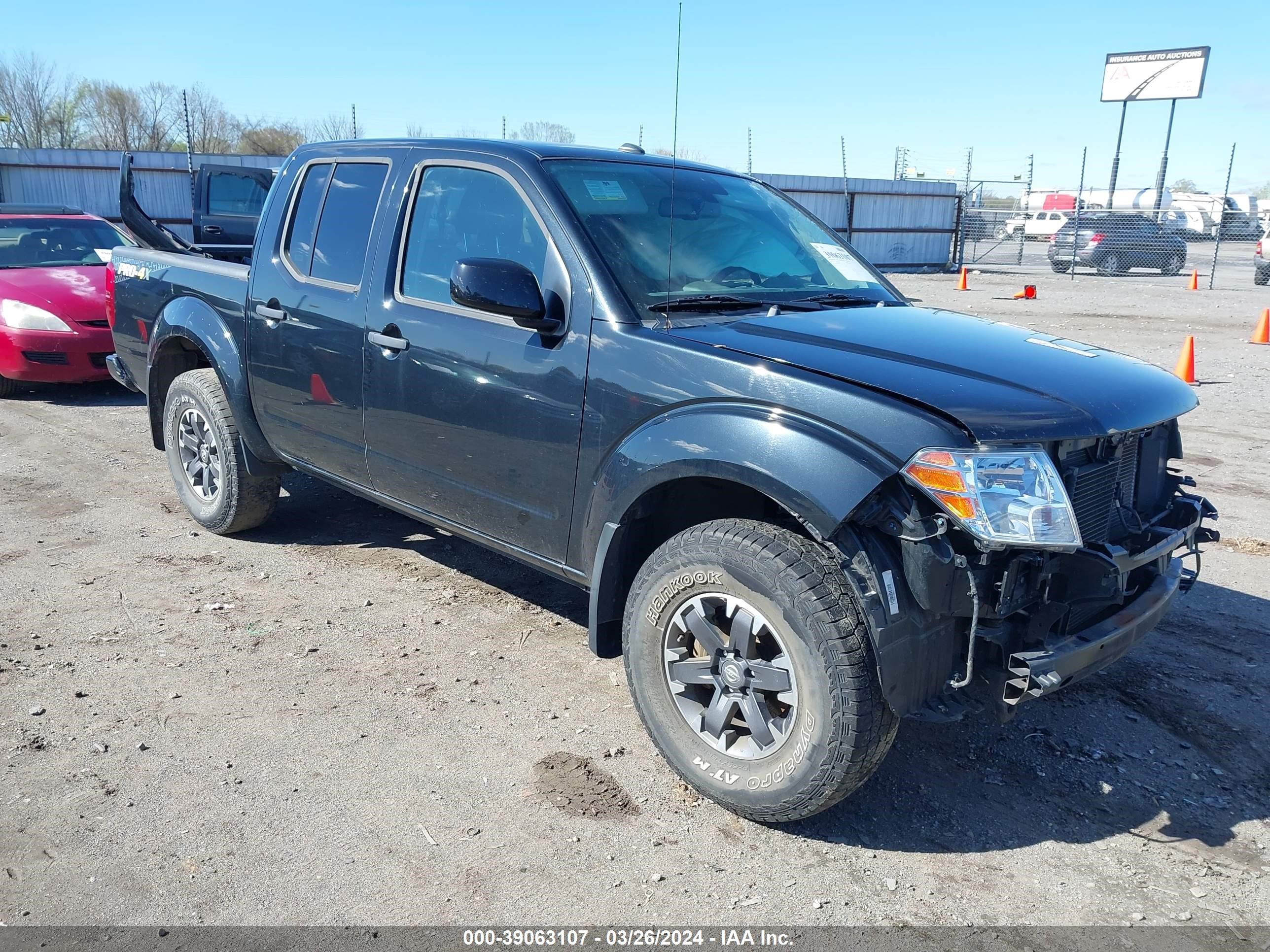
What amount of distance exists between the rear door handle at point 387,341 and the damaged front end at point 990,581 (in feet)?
6.60

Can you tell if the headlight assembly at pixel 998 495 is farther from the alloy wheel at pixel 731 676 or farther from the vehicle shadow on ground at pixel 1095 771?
the vehicle shadow on ground at pixel 1095 771

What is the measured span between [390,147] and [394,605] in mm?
2017

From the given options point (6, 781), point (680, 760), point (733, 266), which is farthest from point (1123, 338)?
point (6, 781)

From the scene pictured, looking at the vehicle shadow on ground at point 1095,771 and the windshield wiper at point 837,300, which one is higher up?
the windshield wiper at point 837,300

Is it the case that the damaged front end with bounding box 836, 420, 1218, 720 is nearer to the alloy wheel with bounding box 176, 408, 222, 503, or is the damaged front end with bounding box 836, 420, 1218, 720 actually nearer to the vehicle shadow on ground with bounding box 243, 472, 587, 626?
the vehicle shadow on ground with bounding box 243, 472, 587, 626

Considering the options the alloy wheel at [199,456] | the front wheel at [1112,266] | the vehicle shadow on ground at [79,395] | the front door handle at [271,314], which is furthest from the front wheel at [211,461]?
the front wheel at [1112,266]

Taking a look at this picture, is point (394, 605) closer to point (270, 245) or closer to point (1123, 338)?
point (270, 245)

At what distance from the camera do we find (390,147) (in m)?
4.34

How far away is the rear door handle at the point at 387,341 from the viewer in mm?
4000

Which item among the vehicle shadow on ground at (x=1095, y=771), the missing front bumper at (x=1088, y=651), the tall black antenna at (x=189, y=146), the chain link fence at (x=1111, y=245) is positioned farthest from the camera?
the chain link fence at (x=1111, y=245)

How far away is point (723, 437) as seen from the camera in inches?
117

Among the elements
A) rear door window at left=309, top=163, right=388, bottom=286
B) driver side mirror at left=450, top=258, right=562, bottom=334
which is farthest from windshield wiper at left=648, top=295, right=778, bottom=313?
rear door window at left=309, top=163, right=388, bottom=286

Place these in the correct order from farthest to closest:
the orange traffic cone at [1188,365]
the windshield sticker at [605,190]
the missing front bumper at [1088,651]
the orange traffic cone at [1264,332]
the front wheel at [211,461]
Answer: the orange traffic cone at [1264,332], the orange traffic cone at [1188,365], the front wheel at [211,461], the windshield sticker at [605,190], the missing front bumper at [1088,651]

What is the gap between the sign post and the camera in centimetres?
4259
